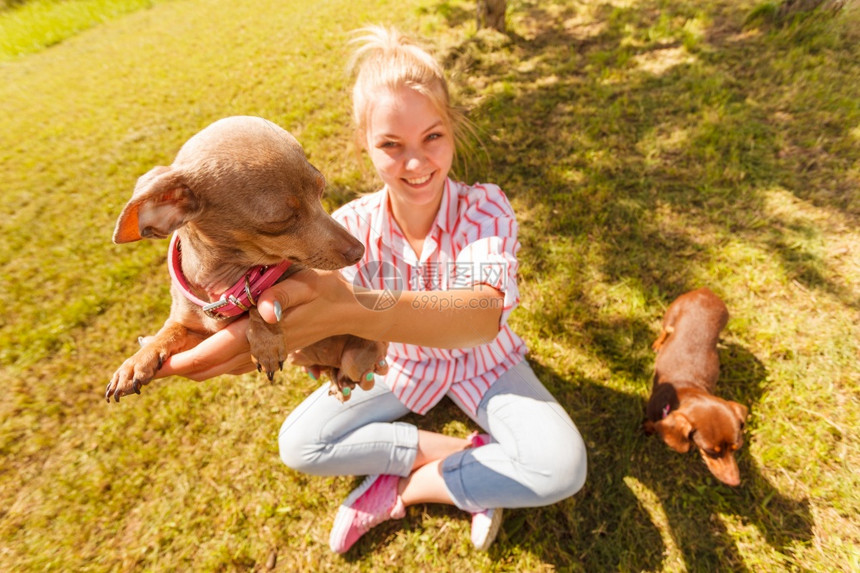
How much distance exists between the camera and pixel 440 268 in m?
2.77

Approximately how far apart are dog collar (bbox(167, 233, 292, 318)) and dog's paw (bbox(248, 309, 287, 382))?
9cm

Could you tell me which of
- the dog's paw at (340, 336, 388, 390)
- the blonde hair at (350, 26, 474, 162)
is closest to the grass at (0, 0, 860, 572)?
the dog's paw at (340, 336, 388, 390)

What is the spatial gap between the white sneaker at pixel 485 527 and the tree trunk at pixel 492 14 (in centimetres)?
715

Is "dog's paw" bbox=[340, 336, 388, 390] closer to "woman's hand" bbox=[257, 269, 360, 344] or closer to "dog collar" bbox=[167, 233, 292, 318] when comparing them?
"woman's hand" bbox=[257, 269, 360, 344]

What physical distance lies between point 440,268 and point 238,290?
131 centimetres

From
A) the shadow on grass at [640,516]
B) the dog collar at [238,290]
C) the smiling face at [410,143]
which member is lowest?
the shadow on grass at [640,516]

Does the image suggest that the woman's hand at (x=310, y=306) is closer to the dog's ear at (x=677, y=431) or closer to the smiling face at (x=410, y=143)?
the smiling face at (x=410, y=143)

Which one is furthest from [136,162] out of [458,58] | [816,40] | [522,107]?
[816,40]

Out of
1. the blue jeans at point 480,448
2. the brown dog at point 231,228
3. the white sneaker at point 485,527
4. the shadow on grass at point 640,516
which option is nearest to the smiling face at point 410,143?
the brown dog at point 231,228

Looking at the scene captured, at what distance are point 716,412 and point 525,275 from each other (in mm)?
1971

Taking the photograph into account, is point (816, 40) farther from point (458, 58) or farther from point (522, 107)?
point (458, 58)

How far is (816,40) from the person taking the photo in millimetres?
5230

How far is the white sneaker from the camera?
2730 millimetres

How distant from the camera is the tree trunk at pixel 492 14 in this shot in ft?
21.5
